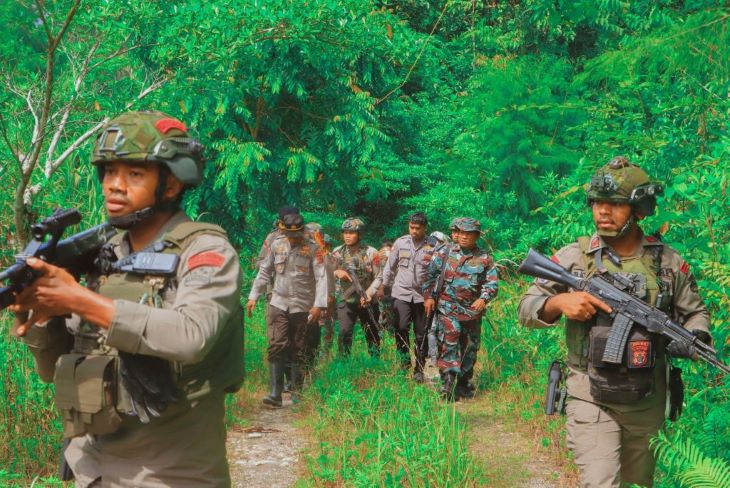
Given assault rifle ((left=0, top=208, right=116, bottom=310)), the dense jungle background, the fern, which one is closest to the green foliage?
the dense jungle background

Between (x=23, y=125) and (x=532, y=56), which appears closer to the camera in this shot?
(x=23, y=125)

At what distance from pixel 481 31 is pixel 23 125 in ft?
46.2

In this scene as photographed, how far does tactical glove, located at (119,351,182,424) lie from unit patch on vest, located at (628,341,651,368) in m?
2.37

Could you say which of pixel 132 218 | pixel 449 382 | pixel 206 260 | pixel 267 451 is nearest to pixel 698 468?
pixel 206 260

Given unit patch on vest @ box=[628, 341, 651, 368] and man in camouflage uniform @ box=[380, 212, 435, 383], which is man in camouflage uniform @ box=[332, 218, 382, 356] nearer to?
man in camouflage uniform @ box=[380, 212, 435, 383]

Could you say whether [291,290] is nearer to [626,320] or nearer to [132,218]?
[626,320]

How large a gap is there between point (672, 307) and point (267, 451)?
379 cm

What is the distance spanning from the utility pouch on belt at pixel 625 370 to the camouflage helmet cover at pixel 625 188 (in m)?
0.65

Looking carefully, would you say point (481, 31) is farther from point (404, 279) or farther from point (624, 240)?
point (624, 240)

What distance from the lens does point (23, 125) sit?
730cm

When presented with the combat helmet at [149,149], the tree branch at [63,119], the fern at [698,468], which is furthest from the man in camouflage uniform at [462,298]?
the combat helmet at [149,149]

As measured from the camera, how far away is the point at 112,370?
271 centimetres

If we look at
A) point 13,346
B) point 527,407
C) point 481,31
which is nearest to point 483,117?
point 481,31

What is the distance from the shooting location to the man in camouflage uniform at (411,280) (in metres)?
10.4
